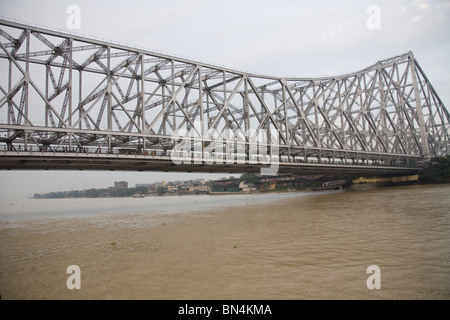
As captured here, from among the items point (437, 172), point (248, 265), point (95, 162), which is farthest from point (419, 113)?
point (248, 265)

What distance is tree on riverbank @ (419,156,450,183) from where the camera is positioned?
183 feet

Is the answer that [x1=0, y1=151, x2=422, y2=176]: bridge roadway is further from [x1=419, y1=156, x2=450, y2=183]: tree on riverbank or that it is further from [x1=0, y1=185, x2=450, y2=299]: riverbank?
[x1=419, y1=156, x2=450, y2=183]: tree on riverbank

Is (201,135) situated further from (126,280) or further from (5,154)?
(126,280)

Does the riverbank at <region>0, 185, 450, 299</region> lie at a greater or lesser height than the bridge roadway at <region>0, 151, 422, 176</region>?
lesser

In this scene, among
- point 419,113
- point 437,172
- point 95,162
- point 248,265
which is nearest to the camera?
point 248,265

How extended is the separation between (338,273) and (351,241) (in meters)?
3.68

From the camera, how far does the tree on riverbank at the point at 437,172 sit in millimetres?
55750

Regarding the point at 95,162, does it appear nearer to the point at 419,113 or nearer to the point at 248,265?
the point at 248,265

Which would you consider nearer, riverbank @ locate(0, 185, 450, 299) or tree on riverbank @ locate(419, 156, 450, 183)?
riverbank @ locate(0, 185, 450, 299)

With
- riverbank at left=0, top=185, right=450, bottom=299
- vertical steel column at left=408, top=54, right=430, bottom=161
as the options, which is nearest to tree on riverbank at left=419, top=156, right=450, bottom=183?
vertical steel column at left=408, top=54, right=430, bottom=161

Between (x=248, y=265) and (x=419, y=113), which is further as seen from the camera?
Answer: (x=419, y=113)

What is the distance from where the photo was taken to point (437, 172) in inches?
2263

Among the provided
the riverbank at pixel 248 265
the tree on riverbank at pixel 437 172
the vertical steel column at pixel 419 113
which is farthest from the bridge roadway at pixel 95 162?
the vertical steel column at pixel 419 113

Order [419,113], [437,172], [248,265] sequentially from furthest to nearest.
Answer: [419,113]
[437,172]
[248,265]
